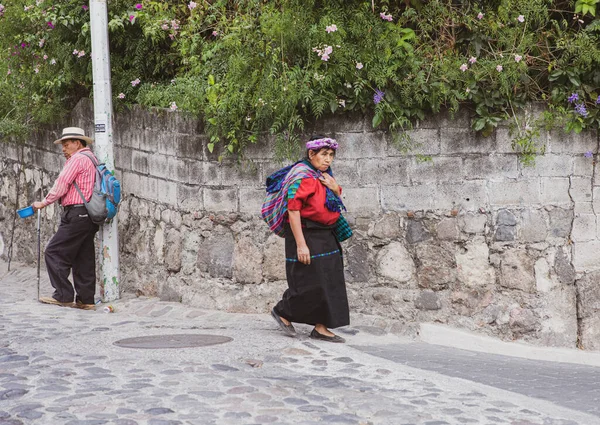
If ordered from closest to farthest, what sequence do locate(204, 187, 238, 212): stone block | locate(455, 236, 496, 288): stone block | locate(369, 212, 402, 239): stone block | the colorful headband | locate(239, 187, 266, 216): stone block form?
the colorful headband → locate(455, 236, 496, 288): stone block → locate(369, 212, 402, 239): stone block → locate(239, 187, 266, 216): stone block → locate(204, 187, 238, 212): stone block

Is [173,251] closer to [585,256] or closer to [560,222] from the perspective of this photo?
[560,222]

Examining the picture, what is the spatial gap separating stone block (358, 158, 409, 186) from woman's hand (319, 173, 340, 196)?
72 centimetres

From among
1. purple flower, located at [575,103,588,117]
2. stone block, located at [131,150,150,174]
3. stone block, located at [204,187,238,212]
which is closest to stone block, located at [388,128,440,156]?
purple flower, located at [575,103,588,117]

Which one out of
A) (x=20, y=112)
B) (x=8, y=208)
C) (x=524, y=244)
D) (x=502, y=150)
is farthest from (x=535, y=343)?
(x=8, y=208)

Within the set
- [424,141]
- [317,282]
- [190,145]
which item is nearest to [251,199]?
[190,145]

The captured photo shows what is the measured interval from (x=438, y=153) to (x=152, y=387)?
10.4ft

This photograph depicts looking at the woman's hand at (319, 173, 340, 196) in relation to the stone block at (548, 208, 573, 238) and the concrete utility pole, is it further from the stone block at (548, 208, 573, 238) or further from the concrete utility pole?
the concrete utility pole

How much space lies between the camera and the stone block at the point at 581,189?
26.1ft

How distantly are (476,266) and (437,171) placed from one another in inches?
32.0

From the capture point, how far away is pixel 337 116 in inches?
328

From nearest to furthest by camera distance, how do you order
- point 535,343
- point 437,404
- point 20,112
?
point 437,404 < point 535,343 < point 20,112

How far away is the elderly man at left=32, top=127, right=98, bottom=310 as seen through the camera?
954 cm

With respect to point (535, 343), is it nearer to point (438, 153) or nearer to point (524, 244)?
point (524, 244)

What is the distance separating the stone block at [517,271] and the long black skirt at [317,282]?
1.30m
